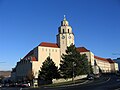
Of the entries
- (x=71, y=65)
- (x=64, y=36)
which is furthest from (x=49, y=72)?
(x=64, y=36)

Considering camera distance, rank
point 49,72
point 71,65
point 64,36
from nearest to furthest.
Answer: point 71,65 → point 49,72 → point 64,36

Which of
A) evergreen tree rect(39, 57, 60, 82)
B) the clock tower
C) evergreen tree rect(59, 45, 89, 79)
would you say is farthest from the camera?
the clock tower

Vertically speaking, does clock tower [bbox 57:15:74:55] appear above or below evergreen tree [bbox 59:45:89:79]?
above

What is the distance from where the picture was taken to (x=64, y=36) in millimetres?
137750

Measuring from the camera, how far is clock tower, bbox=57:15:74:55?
13788 cm

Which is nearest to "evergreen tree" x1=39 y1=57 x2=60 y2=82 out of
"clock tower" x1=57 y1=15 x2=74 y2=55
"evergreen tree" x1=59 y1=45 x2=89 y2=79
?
"evergreen tree" x1=59 y1=45 x2=89 y2=79

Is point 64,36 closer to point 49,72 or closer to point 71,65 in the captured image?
point 49,72

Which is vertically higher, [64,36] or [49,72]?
[64,36]

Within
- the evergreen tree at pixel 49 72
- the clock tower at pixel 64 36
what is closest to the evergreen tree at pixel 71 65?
the evergreen tree at pixel 49 72

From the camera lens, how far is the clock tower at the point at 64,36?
452ft

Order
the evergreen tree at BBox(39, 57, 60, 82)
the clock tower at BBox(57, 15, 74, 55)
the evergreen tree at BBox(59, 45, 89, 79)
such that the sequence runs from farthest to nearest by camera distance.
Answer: the clock tower at BBox(57, 15, 74, 55), the evergreen tree at BBox(39, 57, 60, 82), the evergreen tree at BBox(59, 45, 89, 79)

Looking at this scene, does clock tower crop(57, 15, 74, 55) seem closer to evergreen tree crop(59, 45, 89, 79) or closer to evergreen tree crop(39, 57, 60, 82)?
evergreen tree crop(39, 57, 60, 82)

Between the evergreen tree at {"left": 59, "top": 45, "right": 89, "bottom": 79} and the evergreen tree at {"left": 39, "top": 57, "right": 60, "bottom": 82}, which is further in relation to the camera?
the evergreen tree at {"left": 39, "top": 57, "right": 60, "bottom": 82}

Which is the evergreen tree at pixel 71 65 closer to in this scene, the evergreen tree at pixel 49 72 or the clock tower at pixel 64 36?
the evergreen tree at pixel 49 72
